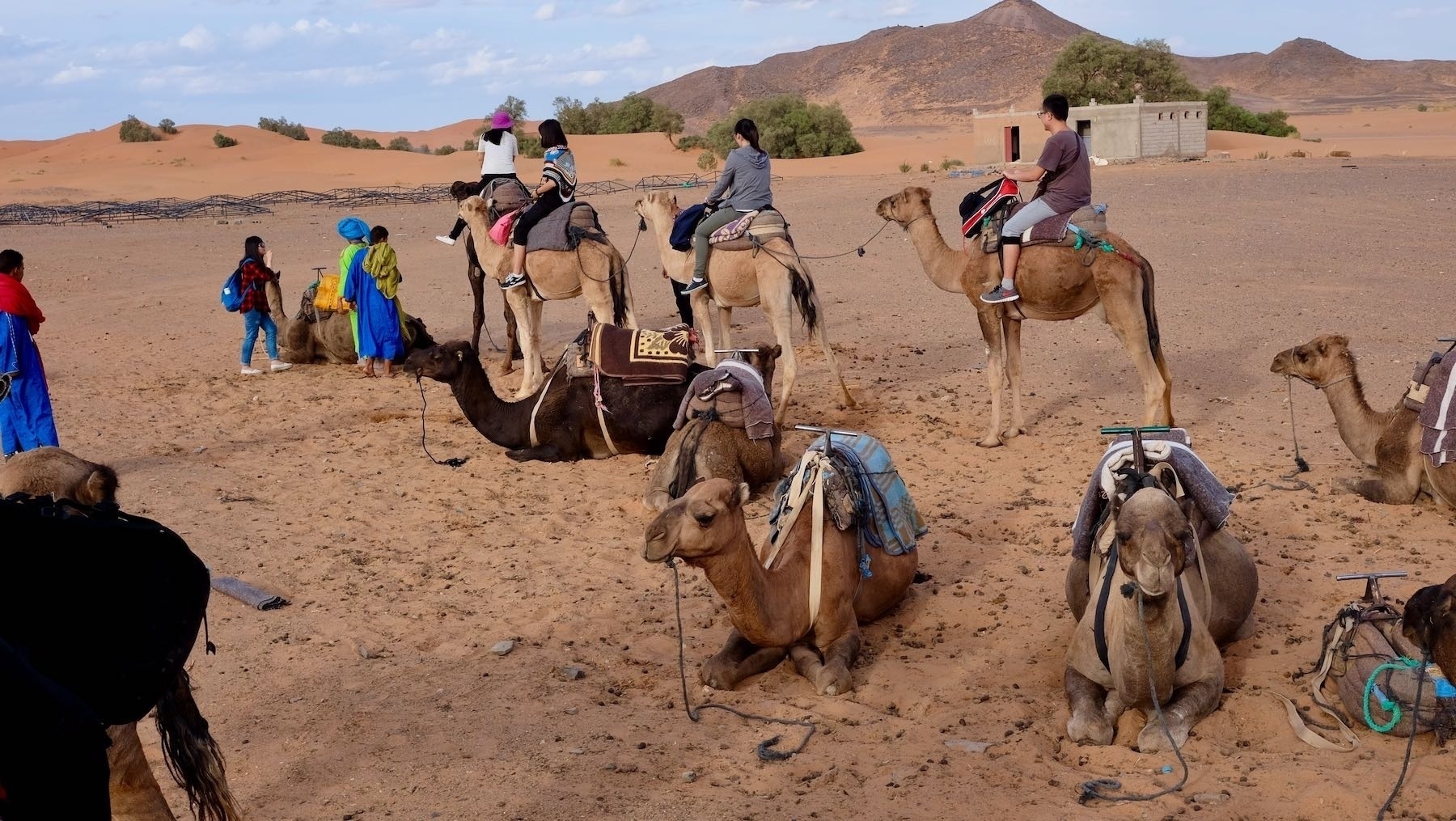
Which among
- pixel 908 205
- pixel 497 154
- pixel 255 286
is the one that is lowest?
pixel 255 286

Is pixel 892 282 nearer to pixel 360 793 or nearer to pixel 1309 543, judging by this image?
pixel 1309 543

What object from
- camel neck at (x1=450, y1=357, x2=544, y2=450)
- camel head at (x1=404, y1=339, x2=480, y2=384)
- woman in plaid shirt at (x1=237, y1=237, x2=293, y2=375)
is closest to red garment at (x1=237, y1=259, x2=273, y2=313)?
woman in plaid shirt at (x1=237, y1=237, x2=293, y2=375)

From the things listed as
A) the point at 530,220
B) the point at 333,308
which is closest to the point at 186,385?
the point at 333,308

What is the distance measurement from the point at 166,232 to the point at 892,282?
18.5m

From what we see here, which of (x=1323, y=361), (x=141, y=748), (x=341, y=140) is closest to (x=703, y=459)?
(x=1323, y=361)

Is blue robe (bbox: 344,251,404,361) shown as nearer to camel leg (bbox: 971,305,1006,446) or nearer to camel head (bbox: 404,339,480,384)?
camel head (bbox: 404,339,480,384)

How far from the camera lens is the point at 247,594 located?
7.35 meters

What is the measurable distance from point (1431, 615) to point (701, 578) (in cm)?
433

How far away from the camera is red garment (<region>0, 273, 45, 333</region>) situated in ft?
31.3

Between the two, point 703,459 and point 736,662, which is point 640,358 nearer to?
point 703,459

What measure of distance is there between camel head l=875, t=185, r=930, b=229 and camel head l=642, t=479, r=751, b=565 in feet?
20.8

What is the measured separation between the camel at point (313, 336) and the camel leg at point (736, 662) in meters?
8.64

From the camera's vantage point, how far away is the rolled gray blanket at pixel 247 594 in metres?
7.25

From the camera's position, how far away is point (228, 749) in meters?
5.52
